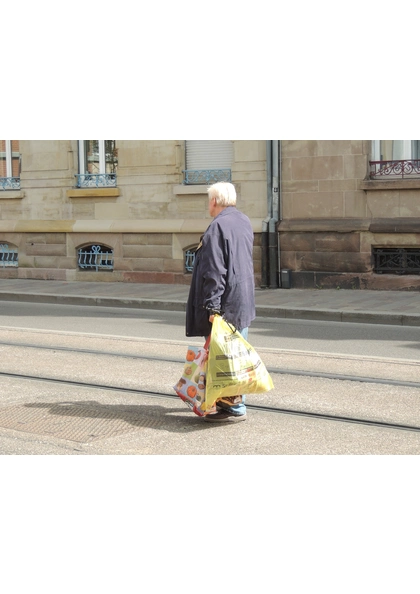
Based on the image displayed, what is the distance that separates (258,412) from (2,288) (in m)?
11.9

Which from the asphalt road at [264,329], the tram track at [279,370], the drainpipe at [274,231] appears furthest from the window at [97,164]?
the tram track at [279,370]

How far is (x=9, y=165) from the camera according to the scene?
67.8ft

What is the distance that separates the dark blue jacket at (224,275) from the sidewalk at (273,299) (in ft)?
22.1

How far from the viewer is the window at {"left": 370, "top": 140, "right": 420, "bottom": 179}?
16.0 meters

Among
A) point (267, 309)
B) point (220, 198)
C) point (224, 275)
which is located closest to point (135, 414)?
point (224, 275)

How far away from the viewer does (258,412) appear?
22.7 ft

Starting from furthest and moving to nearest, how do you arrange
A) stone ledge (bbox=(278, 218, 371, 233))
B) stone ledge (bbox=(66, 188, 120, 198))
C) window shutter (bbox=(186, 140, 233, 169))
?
stone ledge (bbox=(66, 188, 120, 198)), window shutter (bbox=(186, 140, 233, 169)), stone ledge (bbox=(278, 218, 371, 233))

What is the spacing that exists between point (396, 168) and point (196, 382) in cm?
1057

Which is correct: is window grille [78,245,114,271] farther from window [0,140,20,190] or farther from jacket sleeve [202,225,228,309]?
jacket sleeve [202,225,228,309]

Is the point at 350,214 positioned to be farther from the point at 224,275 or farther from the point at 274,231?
the point at 224,275

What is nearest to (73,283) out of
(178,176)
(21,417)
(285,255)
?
(178,176)

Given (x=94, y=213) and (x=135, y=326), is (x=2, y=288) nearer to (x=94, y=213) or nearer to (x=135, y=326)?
(x=94, y=213)

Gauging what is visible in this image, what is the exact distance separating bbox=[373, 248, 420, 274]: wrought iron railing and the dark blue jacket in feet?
32.9

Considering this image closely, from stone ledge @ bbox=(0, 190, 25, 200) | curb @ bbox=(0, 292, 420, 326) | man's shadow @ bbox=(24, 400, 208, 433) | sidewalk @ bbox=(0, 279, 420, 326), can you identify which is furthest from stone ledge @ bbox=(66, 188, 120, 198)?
man's shadow @ bbox=(24, 400, 208, 433)
